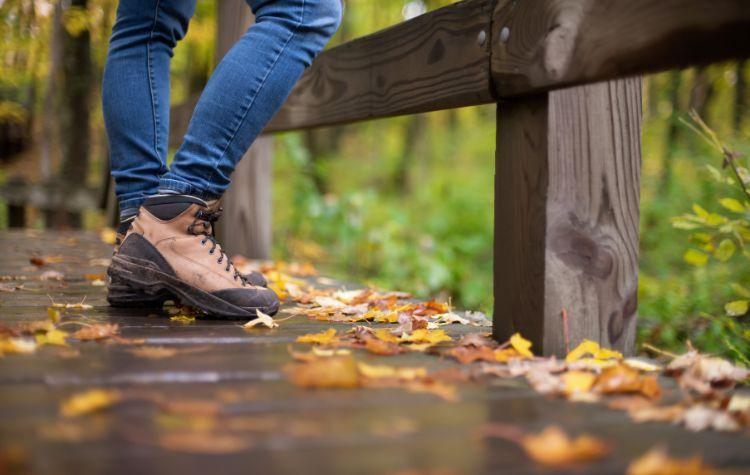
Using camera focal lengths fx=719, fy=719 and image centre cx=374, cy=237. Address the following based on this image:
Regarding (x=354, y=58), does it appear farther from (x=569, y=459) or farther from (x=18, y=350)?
(x=569, y=459)

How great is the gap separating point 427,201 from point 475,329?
29.9 ft

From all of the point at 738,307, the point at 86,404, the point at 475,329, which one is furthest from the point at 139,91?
the point at 738,307

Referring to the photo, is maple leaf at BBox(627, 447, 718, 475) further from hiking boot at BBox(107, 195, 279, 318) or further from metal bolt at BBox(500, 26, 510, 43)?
hiking boot at BBox(107, 195, 279, 318)

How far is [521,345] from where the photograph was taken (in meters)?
1.50

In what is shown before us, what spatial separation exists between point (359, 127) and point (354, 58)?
16.2 meters

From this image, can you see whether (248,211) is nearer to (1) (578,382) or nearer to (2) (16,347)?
(2) (16,347)

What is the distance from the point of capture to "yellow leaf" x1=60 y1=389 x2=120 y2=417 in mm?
987

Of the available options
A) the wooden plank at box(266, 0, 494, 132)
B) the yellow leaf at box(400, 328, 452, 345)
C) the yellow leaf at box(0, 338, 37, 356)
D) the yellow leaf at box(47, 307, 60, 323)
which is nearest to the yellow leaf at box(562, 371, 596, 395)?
the yellow leaf at box(400, 328, 452, 345)

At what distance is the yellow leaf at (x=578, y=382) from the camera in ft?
4.00

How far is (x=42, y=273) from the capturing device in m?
2.81

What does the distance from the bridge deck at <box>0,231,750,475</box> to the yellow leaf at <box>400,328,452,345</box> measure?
0.15m

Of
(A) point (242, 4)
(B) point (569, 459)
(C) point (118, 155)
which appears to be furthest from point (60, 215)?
(B) point (569, 459)

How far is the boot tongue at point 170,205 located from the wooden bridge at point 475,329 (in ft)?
0.91

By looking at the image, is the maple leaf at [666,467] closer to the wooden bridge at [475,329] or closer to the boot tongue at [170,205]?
the wooden bridge at [475,329]
